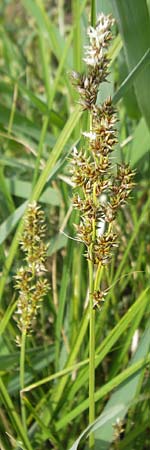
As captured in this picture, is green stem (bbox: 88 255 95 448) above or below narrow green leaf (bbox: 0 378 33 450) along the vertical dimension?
above

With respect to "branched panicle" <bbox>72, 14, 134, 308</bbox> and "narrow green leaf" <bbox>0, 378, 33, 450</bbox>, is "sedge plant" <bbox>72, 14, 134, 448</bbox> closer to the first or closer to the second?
"branched panicle" <bbox>72, 14, 134, 308</bbox>

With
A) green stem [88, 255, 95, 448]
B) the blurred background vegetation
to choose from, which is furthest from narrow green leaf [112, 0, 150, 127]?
green stem [88, 255, 95, 448]

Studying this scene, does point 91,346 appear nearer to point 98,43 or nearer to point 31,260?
point 31,260

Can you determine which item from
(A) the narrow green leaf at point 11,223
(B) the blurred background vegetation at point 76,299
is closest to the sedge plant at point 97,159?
(B) the blurred background vegetation at point 76,299

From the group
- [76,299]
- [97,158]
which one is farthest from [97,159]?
[76,299]

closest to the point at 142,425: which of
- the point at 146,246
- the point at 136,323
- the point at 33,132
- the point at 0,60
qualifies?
the point at 136,323

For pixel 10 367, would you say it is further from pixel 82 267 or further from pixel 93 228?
pixel 93 228
